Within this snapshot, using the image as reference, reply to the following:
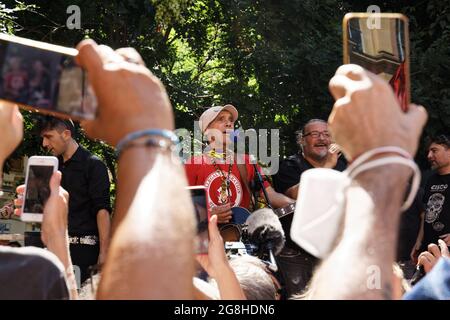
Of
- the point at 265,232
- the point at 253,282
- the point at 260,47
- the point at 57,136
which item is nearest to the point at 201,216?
the point at 253,282

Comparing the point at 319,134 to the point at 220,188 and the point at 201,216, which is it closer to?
the point at 220,188

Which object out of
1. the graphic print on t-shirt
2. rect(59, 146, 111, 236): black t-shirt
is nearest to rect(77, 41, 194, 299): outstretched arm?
the graphic print on t-shirt

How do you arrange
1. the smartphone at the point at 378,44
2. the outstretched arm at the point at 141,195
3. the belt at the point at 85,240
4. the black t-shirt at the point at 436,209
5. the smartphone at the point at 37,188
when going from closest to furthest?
the outstretched arm at the point at 141,195 → the smartphone at the point at 378,44 → the smartphone at the point at 37,188 → the belt at the point at 85,240 → the black t-shirt at the point at 436,209

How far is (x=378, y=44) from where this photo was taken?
1771 mm

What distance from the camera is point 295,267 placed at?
5.59 m

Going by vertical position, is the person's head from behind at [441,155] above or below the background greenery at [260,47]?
below

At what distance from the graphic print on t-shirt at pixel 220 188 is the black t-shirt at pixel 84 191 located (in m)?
0.77

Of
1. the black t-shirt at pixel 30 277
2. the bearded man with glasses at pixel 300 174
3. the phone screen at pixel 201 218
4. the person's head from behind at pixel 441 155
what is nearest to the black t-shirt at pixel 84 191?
the bearded man with glasses at pixel 300 174

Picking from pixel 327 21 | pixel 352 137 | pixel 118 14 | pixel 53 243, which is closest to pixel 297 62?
pixel 327 21

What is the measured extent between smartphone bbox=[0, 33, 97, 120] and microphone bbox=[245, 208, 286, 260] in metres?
3.17

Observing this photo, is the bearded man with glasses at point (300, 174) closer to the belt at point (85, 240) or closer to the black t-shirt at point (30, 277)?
the belt at point (85, 240)

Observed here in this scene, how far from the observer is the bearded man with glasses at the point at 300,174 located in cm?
557
